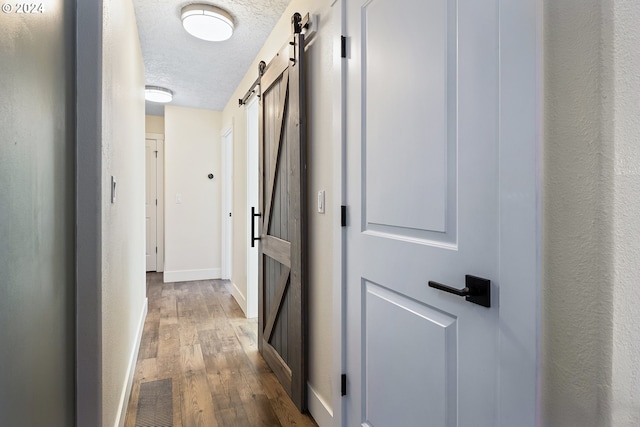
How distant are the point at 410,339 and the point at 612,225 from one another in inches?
28.0

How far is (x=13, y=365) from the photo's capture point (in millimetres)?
717

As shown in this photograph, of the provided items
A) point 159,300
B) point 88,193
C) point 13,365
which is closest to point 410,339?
point 13,365

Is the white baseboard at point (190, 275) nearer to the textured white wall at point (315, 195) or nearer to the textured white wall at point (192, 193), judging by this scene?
the textured white wall at point (192, 193)

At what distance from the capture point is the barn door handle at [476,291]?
875mm

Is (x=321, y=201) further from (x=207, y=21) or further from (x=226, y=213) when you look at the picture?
(x=226, y=213)

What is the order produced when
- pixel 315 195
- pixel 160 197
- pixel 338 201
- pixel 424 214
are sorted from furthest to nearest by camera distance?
Result: pixel 160 197
pixel 315 195
pixel 338 201
pixel 424 214

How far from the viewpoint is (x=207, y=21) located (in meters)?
2.43

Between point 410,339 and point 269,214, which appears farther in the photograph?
point 269,214


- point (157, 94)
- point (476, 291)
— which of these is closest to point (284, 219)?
point (476, 291)

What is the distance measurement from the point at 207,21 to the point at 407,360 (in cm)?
245

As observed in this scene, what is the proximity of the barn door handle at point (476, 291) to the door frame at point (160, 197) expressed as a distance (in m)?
5.77

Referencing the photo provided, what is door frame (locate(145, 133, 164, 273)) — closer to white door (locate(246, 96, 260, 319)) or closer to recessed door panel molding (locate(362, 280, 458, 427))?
white door (locate(246, 96, 260, 319))

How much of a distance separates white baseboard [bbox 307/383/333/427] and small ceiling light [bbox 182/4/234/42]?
2445 mm

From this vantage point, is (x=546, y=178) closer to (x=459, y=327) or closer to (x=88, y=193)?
(x=459, y=327)
